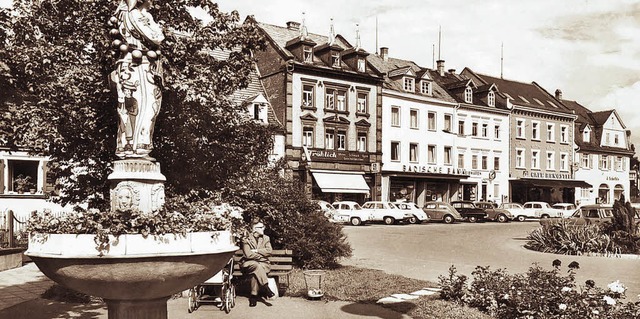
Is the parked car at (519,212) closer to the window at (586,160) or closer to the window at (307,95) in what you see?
the window at (307,95)

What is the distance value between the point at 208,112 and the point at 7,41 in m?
3.14

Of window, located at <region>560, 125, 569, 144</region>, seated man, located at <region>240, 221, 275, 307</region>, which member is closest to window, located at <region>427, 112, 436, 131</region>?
window, located at <region>560, 125, 569, 144</region>

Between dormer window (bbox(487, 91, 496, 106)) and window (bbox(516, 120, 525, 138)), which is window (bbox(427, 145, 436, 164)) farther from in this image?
window (bbox(516, 120, 525, 138))

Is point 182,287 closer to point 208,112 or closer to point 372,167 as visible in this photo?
point 208,112

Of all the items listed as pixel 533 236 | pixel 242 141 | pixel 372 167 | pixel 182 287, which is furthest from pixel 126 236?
pixel 372 167

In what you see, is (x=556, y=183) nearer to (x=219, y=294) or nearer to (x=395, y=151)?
(x=395, y=151)

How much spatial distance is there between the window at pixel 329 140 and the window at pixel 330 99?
1.79 m

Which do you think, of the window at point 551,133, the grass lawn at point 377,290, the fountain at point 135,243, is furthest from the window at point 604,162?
the fountain at point 135,243

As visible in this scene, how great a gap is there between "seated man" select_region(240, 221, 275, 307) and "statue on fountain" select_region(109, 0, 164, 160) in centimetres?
445

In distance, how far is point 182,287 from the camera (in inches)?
220

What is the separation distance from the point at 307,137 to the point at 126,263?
35.3 metres

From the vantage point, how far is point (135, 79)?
6.28 m

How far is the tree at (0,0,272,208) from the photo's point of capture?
837cm

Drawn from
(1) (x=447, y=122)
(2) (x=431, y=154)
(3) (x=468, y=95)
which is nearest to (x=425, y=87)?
(1) (x=447, y=122)
